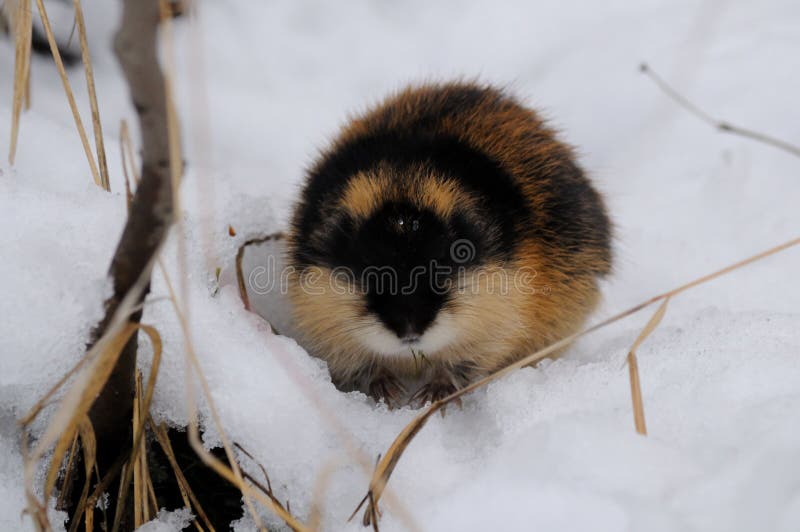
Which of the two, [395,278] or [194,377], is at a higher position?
[395,278]

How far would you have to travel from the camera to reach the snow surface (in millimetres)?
2262

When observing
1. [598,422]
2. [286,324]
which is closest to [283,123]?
[286,324]

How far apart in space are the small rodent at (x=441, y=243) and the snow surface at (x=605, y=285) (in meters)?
0.31

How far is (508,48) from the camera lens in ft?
19.5

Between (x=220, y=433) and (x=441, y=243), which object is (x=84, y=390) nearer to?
(x=220, y=433)

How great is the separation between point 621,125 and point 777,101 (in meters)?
1.00

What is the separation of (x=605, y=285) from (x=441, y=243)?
6.15 ft

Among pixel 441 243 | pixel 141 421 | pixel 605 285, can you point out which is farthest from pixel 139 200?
pixel 605 285

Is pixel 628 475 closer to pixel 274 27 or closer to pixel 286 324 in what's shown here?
pixel 286 324

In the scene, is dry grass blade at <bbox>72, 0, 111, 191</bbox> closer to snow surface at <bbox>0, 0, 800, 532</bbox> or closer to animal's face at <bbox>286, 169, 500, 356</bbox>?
snow surface at <bbox>0, 0, 800, 532</bbox>

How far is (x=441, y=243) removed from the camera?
301 cm

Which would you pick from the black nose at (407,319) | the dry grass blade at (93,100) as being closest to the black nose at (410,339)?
Result: the black nose at (407,319)

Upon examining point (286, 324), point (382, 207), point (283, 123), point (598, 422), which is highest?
point (382, 207)

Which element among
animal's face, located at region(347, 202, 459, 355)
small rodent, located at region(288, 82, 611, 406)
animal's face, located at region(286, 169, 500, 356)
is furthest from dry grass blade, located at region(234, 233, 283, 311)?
animal's face, located at region(347, 202, 459, 355)
